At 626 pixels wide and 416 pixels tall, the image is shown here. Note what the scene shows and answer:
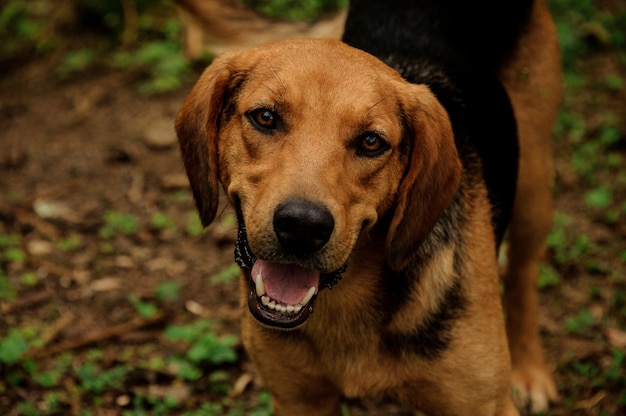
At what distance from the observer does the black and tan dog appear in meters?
3.19

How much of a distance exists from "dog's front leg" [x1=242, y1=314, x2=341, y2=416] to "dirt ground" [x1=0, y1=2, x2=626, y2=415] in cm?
65

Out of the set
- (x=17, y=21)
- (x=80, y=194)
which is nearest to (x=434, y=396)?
(x=80, y=194)

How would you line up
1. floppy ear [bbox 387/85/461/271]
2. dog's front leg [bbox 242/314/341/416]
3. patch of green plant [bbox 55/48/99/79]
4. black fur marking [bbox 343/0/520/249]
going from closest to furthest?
floppy ear [bbox 387/85/461/271]
dog's front leg [bbox 242/314/341/416]
black fur marking [bbox 343/0/520/249]
patch of green plant [bbox 55/48/99/79]

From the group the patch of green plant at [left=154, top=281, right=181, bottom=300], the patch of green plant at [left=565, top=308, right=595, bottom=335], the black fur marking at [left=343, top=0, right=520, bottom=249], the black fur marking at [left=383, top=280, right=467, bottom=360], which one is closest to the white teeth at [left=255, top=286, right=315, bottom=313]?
the black fur marking at [left=383, top=280, right=467, bottom=360]

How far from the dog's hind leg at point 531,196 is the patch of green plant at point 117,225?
9.82 ft

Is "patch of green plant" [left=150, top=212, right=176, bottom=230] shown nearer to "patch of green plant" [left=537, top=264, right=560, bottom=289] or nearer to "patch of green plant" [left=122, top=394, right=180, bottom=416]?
"patch of green plant" [left=122, top=394, right=180, bottom=416]

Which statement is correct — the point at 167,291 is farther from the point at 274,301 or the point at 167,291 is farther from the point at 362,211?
the point at 362,211

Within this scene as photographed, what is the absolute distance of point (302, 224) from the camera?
2977 millimetres

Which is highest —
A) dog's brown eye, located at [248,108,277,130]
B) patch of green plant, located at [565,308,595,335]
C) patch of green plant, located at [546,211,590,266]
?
dog's brown eye, located at [248,108,277,130]

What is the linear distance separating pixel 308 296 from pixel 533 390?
7.69 feet

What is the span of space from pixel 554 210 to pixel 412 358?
3.50 meters

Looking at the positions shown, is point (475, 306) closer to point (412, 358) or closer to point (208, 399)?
point (412, 358)

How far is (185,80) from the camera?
853 cm

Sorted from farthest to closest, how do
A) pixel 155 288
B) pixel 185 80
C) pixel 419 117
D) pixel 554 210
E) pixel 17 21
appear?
1. pixel 17 21
2. pixel 185 80
3. pixel 554 210
4. pixel 155 288
5. pixel 419 117
